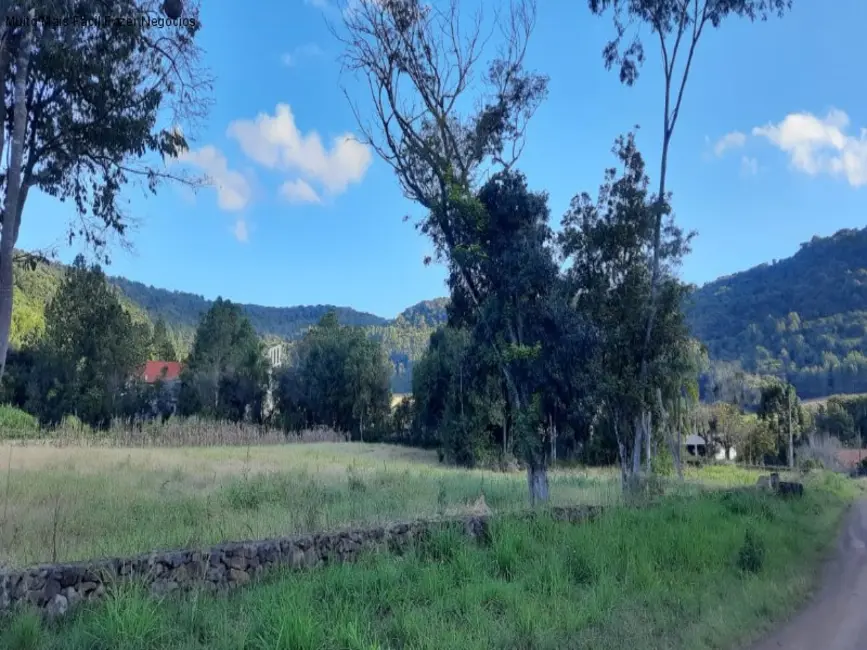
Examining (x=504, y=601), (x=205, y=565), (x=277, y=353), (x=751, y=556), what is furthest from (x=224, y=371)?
(x=504, y=601)

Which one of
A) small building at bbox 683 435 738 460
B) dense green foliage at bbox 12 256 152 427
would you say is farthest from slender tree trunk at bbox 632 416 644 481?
small building at bbox 683 435 738 460

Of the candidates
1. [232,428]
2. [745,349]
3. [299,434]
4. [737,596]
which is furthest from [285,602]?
[745,349]

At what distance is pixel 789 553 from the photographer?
11.2m

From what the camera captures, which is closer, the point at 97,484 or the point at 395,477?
the point at 97,484

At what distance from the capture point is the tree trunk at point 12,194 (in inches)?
356

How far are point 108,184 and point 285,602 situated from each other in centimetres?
895

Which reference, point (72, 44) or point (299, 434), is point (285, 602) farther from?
point (299, 434)

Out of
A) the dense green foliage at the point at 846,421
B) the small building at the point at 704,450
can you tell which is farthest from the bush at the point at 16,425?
the dense green foliage at the point at 846,421

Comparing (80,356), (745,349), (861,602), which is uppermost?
(745,349)

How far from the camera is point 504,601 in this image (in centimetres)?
700

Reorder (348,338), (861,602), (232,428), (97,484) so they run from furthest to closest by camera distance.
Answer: (348,338)
(232,428)
(97,484)
(861,602)

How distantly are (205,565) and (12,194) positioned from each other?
5.61 metres

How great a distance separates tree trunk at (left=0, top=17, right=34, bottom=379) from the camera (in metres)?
9.05

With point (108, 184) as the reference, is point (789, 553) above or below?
below
